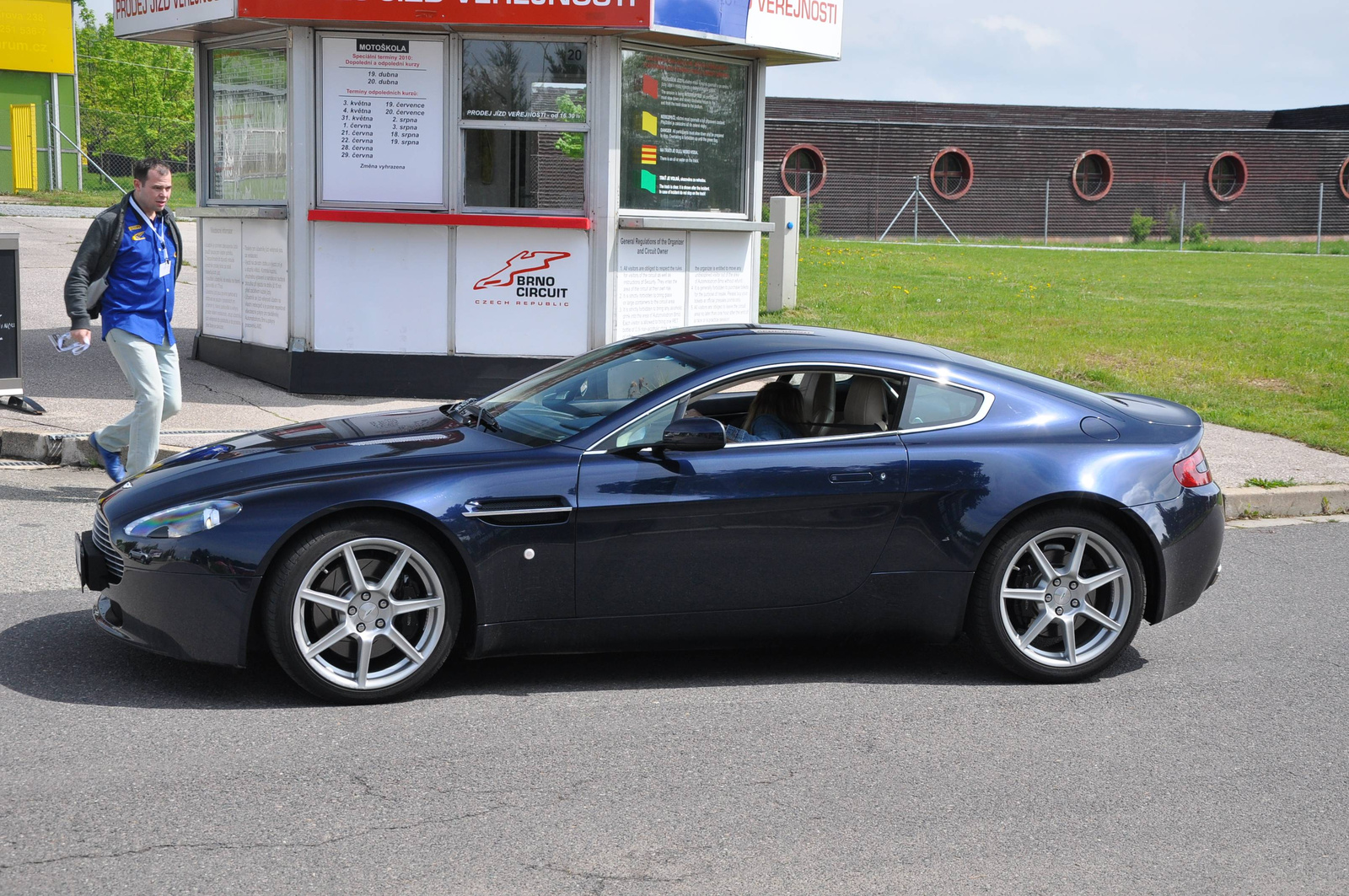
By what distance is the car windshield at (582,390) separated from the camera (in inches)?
204

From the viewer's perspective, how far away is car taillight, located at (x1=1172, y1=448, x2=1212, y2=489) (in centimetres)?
539

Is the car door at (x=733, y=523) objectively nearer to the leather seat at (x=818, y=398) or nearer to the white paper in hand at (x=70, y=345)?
the leather seat at (x=818, y=398)

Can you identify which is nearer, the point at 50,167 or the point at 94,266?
the point at 94,266

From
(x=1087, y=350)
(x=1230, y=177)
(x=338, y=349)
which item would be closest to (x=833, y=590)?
(x=338, y=349)

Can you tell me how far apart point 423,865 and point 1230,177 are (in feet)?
161

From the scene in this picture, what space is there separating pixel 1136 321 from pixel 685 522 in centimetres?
1372

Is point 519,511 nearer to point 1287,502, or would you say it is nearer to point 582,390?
point 582,390

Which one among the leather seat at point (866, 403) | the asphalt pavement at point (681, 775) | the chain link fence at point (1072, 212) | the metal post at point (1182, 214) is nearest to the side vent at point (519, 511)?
the asphalt pavement at point (681, 775)

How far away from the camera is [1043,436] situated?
531cm

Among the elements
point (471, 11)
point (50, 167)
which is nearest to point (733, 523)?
point (471, 11)

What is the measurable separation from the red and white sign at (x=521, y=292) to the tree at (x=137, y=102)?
4665 cm

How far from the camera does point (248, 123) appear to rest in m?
12.0

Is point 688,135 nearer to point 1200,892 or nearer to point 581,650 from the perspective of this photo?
Answer: point 581,650

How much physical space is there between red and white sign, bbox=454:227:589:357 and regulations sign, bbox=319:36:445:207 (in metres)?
0.57
